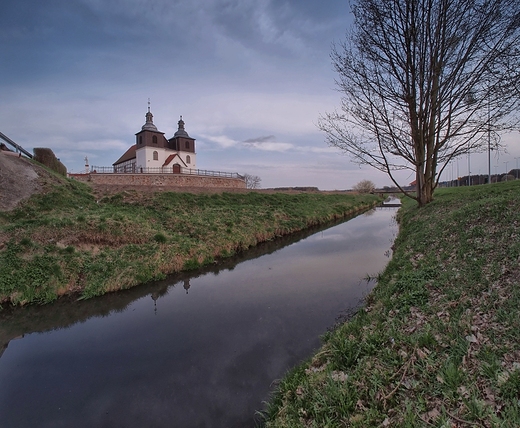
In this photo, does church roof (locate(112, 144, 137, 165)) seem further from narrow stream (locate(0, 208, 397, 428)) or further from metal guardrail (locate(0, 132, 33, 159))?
narrow stream (locate(0, 208, 397, 428))

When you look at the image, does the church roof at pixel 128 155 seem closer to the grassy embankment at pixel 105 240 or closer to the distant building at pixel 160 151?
the distant building at pixel 160 151

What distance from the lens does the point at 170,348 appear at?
597 centimetres

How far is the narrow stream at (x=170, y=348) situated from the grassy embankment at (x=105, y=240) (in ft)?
2.38

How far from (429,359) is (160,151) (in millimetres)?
58044

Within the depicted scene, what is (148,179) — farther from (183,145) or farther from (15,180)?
(183,145)

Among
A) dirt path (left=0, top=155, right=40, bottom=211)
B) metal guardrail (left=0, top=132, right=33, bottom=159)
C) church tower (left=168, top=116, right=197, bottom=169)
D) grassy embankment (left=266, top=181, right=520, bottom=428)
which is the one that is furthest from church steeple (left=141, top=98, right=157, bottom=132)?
grassy embankment (left=266, top=181, right=520, bottom=428)

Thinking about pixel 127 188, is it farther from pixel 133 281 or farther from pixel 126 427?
pixel 126 427

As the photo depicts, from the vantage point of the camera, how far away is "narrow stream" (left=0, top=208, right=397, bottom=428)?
14.4 ft

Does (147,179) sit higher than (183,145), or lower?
lower

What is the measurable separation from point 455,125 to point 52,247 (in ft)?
59.4

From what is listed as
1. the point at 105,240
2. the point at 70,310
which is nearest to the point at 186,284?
the point at 70,310

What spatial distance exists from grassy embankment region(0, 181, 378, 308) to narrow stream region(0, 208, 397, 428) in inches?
28.6

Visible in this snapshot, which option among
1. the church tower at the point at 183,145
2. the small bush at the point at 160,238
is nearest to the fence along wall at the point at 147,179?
the small bush at the point at 160,238

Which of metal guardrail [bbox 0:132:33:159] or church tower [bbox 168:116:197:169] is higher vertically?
church tower [bbox 168:116:197:169]
